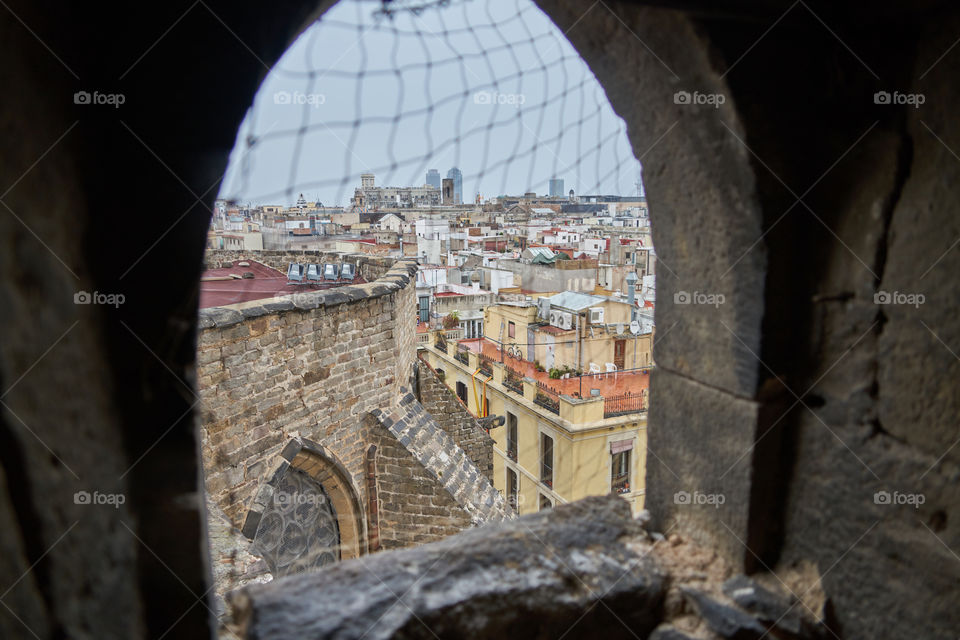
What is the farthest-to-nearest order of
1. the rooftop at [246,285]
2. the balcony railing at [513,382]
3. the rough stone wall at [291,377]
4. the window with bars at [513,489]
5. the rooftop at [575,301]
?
the window with bars at [513,489], the rooftop at [575,301], the balcony railing at [513,382], the rooftop at [246,285], the rough stone wall at [291,377]

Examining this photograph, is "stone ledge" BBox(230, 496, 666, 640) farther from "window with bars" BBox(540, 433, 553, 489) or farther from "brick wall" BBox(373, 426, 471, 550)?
"window with bars" BBox(540, 433, 553, 489)

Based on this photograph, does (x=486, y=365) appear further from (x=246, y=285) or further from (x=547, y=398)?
(x=246, y=285)

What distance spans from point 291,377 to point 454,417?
370cm

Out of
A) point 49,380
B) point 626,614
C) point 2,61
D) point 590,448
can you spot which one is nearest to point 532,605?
point 626,614

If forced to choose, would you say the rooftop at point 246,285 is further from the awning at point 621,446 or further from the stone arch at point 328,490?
the awning at point 621,446

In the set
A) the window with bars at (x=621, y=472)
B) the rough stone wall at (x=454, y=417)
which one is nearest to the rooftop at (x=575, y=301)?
the window with bars at (x=621, y=472)

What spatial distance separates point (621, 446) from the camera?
10336 millimetres

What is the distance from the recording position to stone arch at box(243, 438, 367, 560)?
5.08 m

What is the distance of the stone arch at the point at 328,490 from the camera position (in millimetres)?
5078

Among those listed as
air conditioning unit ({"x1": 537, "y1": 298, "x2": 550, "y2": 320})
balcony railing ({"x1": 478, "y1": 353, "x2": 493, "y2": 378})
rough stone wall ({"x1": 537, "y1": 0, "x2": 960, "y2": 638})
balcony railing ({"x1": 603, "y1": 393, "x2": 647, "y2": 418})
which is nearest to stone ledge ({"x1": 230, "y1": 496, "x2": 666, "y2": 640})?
rough stone wall ({"x1": 537, "y1": 0, "x2": 960, "y2": 638})

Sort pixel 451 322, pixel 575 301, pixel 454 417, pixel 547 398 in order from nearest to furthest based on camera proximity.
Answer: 1. pixel 454 417
2. pixel 547 398
3. pixel 575 301
4. pixel 451 322

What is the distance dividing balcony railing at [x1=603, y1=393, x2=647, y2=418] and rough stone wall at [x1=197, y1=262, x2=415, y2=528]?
4.63 m

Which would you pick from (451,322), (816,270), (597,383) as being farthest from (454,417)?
(816,270)

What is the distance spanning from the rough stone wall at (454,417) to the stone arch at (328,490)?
2.19 metres
